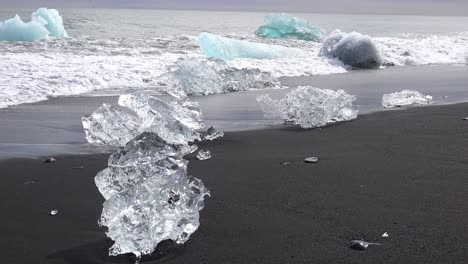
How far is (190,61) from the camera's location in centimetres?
904

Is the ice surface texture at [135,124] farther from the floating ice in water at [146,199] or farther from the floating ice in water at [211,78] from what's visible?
the floating ice in water at [211,78]

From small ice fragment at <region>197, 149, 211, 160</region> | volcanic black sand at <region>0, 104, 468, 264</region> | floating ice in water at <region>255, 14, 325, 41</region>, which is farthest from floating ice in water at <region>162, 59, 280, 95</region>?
floating ice in water at <region>255, 14, 325, 41</region>

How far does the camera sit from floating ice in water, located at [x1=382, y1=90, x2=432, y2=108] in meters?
6.73

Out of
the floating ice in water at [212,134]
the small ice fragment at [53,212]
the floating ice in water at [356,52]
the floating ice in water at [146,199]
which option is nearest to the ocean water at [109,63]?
the floating ice in water at [356,52]

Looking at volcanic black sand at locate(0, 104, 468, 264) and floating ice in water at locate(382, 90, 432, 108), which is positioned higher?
volcanic black sand at locate(0, 104, 468, 264)

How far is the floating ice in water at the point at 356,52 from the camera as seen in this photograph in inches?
Answer: 556

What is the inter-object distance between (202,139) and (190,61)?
4.38m

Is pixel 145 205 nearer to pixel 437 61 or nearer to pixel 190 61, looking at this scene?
pixel 190 61

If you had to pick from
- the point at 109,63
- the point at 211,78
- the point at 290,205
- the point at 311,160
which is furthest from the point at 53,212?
the point at 109,63

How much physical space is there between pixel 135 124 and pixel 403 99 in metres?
3.60

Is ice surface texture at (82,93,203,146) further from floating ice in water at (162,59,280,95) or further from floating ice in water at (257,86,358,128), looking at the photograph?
floating ice in water at (162,59,280,95)

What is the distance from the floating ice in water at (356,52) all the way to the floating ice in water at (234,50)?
1237 millimetres

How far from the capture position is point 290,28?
79.8ft

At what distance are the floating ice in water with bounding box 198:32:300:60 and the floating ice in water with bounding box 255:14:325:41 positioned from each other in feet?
28.1
